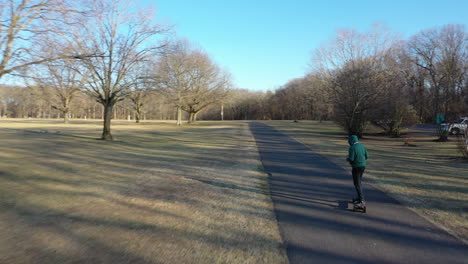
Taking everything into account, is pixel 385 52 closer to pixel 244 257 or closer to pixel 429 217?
pixel 429 217

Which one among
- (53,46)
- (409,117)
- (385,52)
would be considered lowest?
(409,117)

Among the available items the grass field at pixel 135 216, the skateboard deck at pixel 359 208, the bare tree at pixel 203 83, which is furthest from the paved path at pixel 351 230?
the bare tree at pixel 203 83

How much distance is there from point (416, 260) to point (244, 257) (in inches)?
88.7

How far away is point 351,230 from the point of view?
177 inches

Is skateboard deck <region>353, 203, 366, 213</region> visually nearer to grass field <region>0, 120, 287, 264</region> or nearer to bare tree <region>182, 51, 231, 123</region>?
grass field <region>0, 120, 287, 264</region>

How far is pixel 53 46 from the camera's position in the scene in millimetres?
8828

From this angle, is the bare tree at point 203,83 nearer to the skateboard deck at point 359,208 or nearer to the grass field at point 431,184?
the grass field at point 431,184

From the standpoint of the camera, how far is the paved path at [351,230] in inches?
144

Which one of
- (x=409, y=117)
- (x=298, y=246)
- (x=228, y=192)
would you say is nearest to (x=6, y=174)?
(x=228, y=192)

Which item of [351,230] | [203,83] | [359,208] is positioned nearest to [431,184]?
[359,208]

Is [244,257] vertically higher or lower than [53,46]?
lower

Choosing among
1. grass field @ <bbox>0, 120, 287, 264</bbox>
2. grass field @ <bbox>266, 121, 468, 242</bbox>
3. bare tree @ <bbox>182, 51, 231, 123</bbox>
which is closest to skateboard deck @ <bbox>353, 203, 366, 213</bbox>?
grass field @ <bbox>266, 121, 468, 242</bbox>

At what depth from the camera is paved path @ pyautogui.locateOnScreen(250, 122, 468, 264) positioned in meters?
3.65

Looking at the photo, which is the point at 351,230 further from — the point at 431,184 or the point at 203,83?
the point at 203,83
